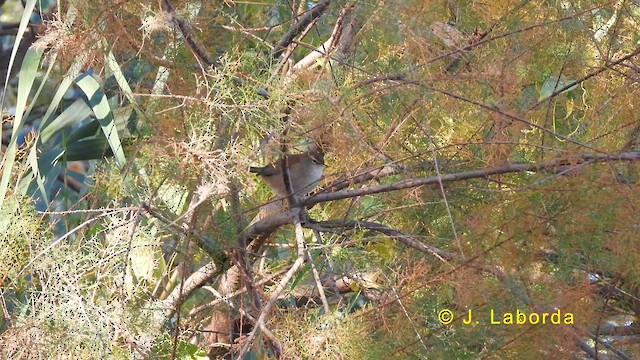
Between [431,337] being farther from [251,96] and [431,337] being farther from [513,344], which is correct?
[251,96]

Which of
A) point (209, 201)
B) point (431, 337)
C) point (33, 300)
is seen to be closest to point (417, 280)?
point (431, 337)

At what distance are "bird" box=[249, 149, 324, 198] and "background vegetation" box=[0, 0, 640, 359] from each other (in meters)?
0.23

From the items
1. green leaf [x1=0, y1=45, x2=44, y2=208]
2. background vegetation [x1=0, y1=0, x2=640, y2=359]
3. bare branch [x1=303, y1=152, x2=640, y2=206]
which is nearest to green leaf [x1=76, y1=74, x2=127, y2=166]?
background vegetation [x1=0, y1=0, x2=640, y2=359]

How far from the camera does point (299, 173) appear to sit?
266 centimetres

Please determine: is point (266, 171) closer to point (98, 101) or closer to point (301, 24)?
A: point (98, 101)

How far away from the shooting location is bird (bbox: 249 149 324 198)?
256 centimetres

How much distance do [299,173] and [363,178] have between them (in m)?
0.46

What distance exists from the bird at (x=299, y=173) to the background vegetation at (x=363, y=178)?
0.75ft

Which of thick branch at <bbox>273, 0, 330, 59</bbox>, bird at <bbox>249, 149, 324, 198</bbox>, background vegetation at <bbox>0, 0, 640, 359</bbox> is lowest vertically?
bird at <bbox>249, 149, 324, 198</bbox>

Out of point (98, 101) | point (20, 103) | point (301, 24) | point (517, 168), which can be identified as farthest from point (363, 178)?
point (20, 103)

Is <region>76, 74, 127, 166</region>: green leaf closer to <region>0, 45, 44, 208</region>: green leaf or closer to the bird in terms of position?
<region>0, 45, 44, 208</region>: green leaf

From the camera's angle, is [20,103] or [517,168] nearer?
[517,168]

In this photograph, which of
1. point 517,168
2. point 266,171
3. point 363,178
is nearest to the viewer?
point 517,168

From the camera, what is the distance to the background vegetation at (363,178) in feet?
6.04
